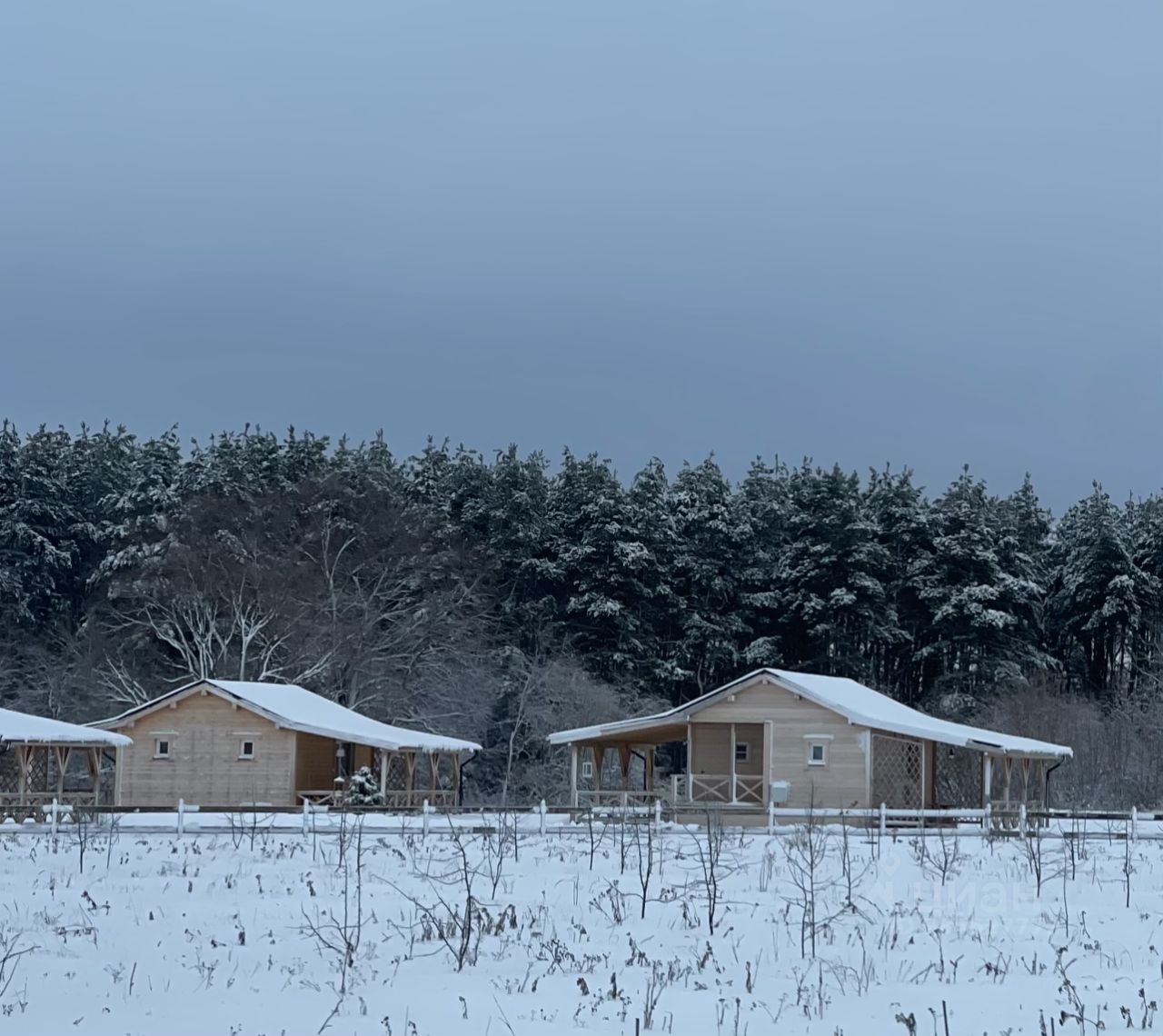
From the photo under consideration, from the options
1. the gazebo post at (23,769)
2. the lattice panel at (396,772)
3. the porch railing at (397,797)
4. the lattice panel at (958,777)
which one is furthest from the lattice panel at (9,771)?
the lattice panel at (958,777)

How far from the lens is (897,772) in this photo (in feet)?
146

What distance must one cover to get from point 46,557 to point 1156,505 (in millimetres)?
48613

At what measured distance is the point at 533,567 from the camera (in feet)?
230

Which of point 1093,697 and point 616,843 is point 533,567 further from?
point 616,843

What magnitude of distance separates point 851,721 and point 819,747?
4.28ft

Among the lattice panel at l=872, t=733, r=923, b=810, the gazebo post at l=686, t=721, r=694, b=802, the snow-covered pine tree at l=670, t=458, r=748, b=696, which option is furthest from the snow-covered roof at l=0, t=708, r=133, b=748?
the snow-covered pine tree at l=670, t=458, r=748, b=696

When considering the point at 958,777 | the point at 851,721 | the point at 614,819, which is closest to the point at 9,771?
the point at 614,819

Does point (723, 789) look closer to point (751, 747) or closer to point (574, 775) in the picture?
point (751, 747)

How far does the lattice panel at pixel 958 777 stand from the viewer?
48000 mm

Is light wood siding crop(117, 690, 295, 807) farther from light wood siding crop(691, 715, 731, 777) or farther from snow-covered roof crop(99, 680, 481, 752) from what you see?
light wood siding crop(691, 715, 731, 777)

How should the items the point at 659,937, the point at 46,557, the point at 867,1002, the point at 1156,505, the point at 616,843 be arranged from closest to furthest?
the point at 867,1002
the point at 659,937
the point at 616,843
the point at 46,557
the point at 1156,505

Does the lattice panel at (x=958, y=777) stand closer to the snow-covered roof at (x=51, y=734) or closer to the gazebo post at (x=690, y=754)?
the gazebo post at (x=690, y=754)

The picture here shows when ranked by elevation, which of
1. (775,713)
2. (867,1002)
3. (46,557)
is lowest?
(867,1002)

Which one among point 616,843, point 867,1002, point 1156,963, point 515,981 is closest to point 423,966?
point 515,981
